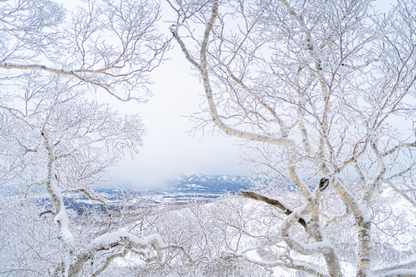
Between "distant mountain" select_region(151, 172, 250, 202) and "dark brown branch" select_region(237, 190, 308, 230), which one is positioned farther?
"distant mountain" select_region(151, 172, 250, 202)

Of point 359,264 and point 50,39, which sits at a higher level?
point 50,39

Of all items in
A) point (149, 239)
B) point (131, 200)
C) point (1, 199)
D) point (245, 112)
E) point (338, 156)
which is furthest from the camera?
point (131, 200)

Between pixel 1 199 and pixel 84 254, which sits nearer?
pixel 84 254

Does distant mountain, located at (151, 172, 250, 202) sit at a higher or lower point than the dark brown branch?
lower

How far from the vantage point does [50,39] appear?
11.7 ft

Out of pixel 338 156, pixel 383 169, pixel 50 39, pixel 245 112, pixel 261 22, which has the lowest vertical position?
pixel 383 169

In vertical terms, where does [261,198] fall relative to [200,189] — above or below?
above

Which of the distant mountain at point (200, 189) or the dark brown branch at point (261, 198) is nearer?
the dark brown branch at point (261, 198)

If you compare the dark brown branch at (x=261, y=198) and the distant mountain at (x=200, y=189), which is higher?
the dark brown branch at (x=261, y=198)

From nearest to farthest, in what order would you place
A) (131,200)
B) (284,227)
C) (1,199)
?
(284,227) → (1,199) → (131,200)

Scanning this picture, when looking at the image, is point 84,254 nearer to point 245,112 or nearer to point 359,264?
point 245,112

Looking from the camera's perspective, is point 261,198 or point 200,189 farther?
point 200,189

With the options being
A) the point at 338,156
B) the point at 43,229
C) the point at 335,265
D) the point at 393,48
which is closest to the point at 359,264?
the point at 335,265

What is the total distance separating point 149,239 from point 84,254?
110cm
